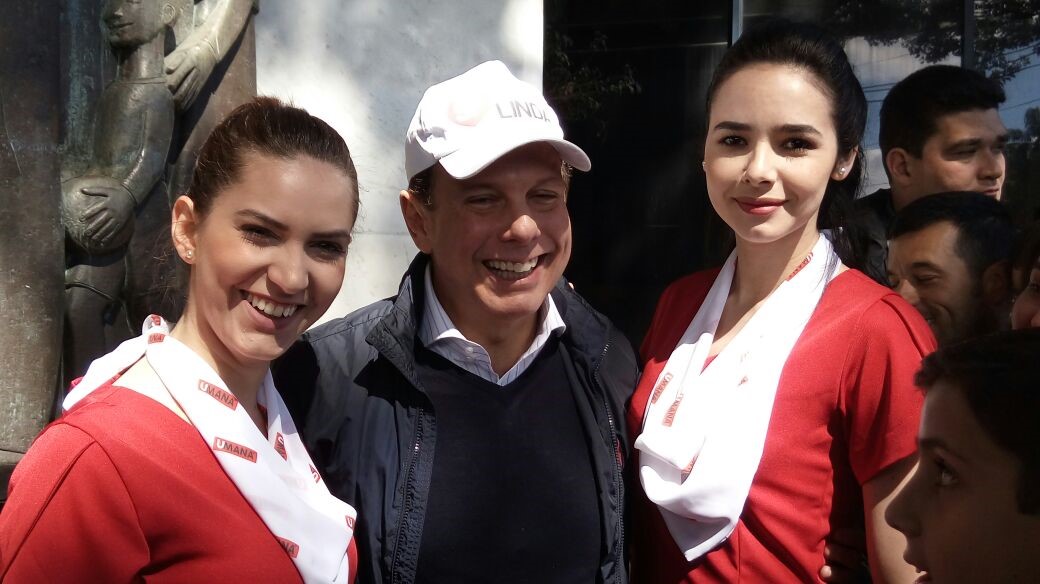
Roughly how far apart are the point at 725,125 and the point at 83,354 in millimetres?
2206

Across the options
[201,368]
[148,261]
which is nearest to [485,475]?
[201,368]

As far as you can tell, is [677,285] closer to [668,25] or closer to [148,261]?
[148,261]

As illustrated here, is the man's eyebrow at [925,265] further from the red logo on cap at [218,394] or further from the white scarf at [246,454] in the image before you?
the red logo on cap at [218,394]

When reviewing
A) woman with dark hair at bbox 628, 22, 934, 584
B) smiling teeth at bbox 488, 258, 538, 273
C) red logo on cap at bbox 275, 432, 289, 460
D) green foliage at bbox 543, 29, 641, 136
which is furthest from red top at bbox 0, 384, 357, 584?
green foliage at bbox 543, 29, 641, 136

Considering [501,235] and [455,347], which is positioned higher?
[501,235]

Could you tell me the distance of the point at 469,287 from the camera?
2.25 m

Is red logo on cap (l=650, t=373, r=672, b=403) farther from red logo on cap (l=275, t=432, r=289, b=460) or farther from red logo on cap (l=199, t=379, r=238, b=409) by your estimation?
→ red logo on cap (l=199, t=379, r=238, b=409)

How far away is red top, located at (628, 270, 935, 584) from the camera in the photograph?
2010 millimetres

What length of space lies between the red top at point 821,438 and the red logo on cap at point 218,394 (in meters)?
1.01

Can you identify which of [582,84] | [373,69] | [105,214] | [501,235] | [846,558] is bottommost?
[846,558]

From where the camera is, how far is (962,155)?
3.69m

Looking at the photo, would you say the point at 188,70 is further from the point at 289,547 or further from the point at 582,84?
the point at 582,84

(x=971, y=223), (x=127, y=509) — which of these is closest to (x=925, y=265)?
(x=971, y=223)

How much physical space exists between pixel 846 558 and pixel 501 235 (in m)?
0.96
